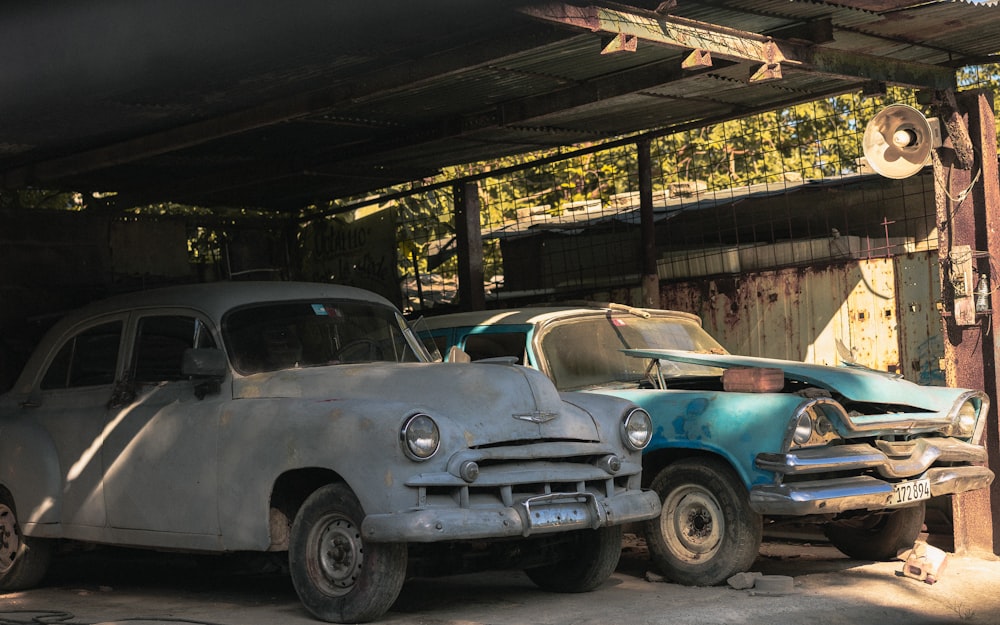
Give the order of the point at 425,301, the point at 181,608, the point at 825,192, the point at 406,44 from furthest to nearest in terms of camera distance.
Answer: the point at 425,301
the point at 825,192
the point at 406,44
the point at 181,608

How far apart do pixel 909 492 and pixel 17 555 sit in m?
5.64

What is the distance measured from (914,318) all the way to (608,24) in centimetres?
519

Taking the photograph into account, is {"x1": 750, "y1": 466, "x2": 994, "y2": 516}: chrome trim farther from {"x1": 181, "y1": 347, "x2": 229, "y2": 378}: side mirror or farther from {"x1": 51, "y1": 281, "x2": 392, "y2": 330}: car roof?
{"x1": 181, "y1": 347, "x2": 229, "y2": 378}: side mirror

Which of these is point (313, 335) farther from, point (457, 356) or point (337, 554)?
point (337, 554)

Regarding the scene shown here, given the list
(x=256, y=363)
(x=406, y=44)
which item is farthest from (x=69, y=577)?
(x=406, y=44)

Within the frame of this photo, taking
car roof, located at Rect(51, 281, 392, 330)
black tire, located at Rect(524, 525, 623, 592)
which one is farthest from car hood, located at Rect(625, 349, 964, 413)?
car roof, located at Rect(51, 281, 392, 330)

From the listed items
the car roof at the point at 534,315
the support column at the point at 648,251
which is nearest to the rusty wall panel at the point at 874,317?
the support column at the point at 648,251

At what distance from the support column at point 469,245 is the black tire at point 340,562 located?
20.7 feet

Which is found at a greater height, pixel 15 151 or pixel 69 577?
pixel 15 151

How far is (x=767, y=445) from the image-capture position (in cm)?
684

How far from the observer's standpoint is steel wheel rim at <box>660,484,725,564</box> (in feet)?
23.4

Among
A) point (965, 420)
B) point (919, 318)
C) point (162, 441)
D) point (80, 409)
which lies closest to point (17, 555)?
point (80, 409)

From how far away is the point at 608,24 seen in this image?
6711 millimetres

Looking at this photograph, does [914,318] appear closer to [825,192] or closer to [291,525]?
[825,192]
